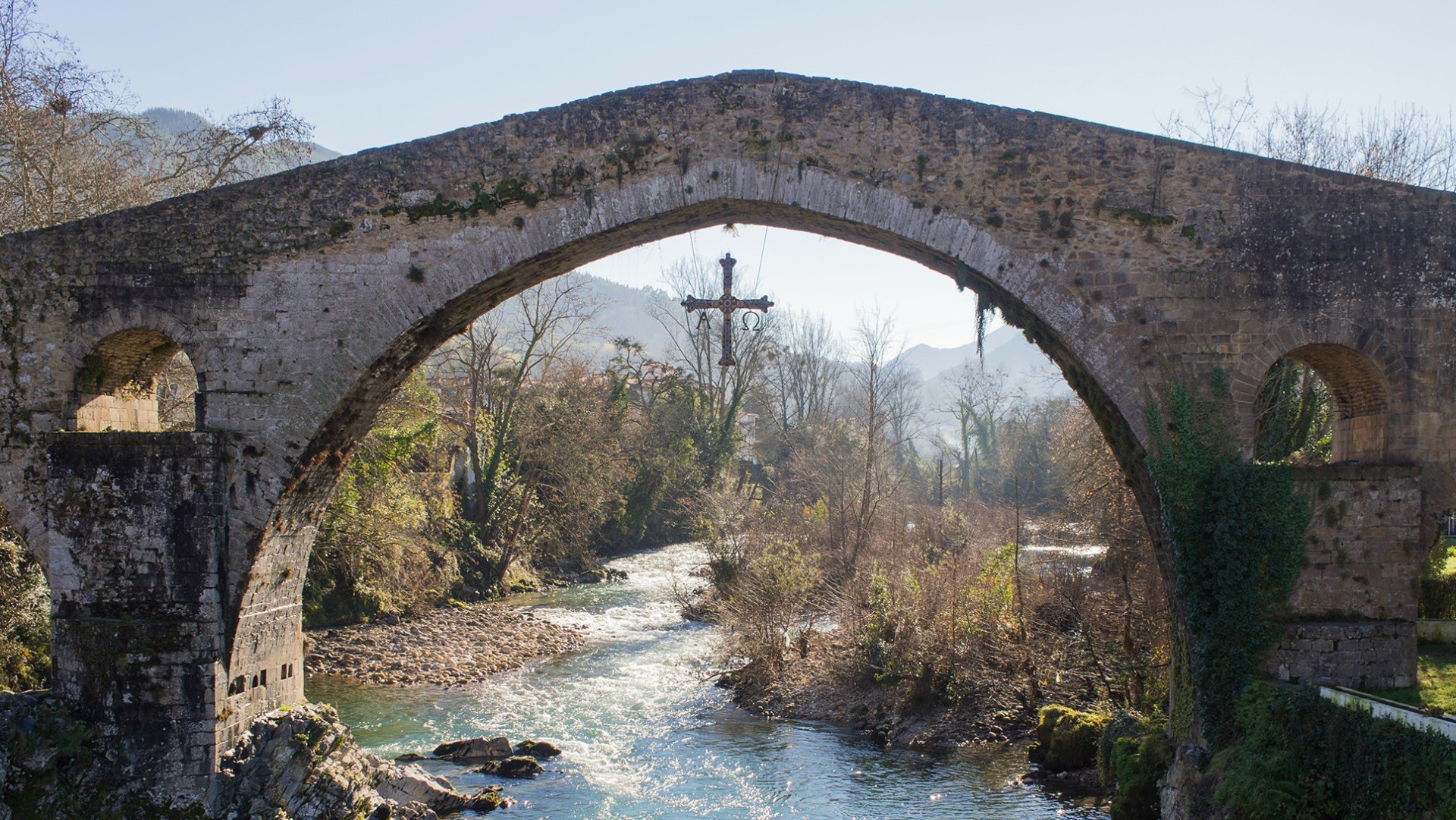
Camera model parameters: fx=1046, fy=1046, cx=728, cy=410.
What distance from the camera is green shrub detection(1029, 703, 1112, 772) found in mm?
10758

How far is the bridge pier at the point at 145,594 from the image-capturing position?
8.03 meters

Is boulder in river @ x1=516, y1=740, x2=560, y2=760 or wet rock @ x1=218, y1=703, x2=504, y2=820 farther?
boulder in river @ x1=516, y1=740, x2=560, y2=760

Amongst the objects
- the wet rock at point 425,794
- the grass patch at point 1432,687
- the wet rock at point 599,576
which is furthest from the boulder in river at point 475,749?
the wet rock at point 599,576

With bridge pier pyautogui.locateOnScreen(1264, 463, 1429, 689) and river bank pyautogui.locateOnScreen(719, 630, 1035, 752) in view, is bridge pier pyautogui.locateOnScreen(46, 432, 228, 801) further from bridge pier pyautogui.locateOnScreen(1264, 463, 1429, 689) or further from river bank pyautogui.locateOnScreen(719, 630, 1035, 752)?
bridge pier pyautogui.locateOnScreen(1264, 463, 1429, 689)

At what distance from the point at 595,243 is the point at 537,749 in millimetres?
5860

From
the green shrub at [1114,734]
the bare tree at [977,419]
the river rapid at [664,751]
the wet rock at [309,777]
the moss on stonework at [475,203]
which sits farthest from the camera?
the bare tree at [977,419]

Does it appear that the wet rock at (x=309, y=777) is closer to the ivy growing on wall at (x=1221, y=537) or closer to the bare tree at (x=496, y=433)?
the ivy growing on wall at (x=1221, y=537)

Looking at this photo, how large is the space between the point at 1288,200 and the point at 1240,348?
1217 mm

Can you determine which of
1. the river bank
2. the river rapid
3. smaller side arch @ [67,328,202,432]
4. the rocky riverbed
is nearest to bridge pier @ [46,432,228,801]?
smaller side arch @ [67,328,202,432]

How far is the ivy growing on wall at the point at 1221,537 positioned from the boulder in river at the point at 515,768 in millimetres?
6434

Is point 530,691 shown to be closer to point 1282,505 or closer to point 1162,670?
point 1162,670

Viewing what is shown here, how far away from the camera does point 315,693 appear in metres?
13.5

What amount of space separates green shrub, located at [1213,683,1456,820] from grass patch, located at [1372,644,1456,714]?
2.14 ft

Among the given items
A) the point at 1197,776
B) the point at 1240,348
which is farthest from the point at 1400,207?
the point at 1197,776
